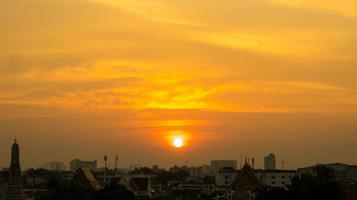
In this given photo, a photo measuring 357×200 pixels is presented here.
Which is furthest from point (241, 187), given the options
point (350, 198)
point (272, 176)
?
point (272, 176)

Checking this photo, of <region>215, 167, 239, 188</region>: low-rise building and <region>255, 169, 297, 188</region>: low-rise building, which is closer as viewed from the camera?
<region>255, 169, 297, 188</region>: low-rise building

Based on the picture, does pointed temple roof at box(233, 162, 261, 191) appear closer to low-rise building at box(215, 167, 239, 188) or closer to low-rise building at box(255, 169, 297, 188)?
low-rise building at box(255, 169, 297, 188)

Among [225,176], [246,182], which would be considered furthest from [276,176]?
[246,182]

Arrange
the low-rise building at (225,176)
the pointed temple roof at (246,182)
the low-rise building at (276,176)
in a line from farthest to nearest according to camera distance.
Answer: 1. the low-rise building at (225,176)
2. the low-rise building at (276,176)
3. the pointed temple roof at (246,182)

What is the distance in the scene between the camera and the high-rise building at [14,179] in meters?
109

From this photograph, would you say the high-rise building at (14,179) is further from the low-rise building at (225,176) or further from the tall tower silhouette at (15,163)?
the low-rise building at (225,176)

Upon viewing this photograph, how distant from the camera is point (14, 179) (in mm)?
110125

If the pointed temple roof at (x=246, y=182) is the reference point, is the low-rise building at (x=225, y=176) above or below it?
above

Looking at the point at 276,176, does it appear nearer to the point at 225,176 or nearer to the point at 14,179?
the point at 225,176

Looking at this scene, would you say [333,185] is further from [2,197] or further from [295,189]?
[2,197]

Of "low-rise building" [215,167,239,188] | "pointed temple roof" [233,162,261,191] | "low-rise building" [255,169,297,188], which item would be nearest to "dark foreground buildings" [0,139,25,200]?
"pointed temple roof" [233,162,261,191]

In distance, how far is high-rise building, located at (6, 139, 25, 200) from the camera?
109m

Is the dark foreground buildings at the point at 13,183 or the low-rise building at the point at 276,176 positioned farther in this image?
the low-rise building at the point at 276,176

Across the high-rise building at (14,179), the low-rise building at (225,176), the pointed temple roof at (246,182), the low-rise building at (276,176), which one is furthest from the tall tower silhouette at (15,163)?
the low-rise building at (225,176)
